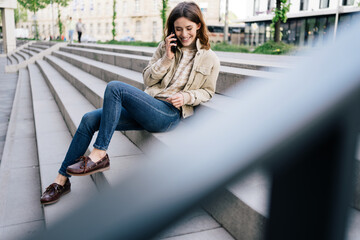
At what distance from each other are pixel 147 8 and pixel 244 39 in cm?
1655

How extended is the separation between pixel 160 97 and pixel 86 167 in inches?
35.8

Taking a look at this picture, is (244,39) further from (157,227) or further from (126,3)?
(157,227)

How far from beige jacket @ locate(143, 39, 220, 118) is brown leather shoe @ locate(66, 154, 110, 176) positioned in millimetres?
806

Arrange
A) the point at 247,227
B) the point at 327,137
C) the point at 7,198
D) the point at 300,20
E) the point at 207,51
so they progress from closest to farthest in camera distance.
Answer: the point at 327,137, the point at 247,227, the point at 207,51, the point at 7,198, the point at 300,20

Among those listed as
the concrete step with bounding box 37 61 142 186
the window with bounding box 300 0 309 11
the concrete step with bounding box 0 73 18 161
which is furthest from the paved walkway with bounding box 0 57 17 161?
the window with bounding box 300 0 309 11

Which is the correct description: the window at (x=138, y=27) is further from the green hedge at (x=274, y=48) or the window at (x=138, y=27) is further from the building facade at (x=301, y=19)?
the green hedge at (x=274, y=48)

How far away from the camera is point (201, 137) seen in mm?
432

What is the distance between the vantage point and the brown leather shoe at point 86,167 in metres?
2.68

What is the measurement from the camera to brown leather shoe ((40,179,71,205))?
274 cm

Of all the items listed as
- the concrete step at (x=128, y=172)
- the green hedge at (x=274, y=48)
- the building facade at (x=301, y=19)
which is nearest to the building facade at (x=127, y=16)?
the building facade at (x=301, y=19)

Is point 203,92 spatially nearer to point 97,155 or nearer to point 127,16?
point 97,155

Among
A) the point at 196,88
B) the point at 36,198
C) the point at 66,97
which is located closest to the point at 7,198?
the point at 36,198

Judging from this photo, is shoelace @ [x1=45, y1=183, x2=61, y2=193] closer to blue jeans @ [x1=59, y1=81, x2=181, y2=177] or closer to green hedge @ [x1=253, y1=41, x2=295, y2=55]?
blue jeans @ [x1=59, y1=81, x2=181, y2=177]

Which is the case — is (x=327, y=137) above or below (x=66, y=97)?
above
